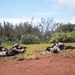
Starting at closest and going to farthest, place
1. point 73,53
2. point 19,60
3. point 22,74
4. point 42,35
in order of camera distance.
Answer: point 22,74, point 19,60, point 73,53, point 42,35

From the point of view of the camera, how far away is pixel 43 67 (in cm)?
880

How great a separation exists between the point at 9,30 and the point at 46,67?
33.3 metres

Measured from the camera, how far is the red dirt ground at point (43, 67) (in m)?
8.12

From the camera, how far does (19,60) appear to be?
1057 cm

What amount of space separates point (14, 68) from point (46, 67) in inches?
45.7

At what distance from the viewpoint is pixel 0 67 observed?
9.26 m

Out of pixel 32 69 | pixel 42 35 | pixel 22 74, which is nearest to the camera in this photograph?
pixel 22 74

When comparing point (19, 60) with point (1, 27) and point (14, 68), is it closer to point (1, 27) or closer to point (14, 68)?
point (14, 68)

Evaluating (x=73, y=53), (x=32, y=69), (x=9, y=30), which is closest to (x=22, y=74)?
(x=32, y=69)

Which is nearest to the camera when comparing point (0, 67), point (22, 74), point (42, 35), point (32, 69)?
point (22, 74)

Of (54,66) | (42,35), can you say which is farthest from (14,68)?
(42,35)

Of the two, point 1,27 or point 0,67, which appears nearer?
point 0,67

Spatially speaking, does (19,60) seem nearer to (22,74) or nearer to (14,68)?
(14,68)

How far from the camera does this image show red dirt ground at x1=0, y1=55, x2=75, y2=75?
8124 mm
